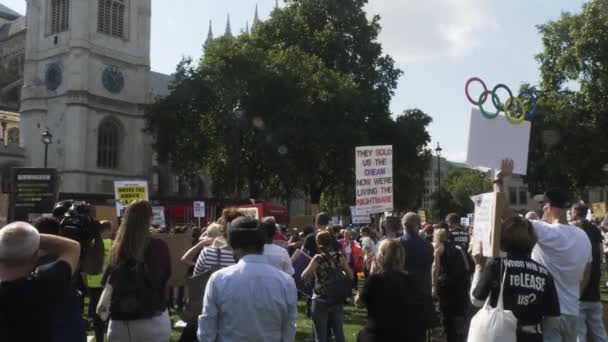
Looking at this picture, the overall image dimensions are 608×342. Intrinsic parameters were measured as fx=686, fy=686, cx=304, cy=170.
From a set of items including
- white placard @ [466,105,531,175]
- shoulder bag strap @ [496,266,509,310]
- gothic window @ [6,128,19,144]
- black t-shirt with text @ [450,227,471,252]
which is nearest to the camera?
shoulder bag strap @ [496,266,509,310]

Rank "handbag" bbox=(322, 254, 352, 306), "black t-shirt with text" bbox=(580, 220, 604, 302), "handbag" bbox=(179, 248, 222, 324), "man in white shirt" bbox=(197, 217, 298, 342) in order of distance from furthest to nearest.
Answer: "handbag" bbox=(322, 254, 352, 306), "black t-shirt with text" bbox=(580, 220, 604, 302), "handbag" bbox=(179, 248, 222, 324), "man in white shirt" bbox=(197, 217, 298, 342)

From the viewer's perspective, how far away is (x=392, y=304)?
5320mm

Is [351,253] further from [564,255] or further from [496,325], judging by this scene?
[496,325]

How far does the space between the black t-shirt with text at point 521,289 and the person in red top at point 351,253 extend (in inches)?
359

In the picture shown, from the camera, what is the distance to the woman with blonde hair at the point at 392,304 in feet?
17.4

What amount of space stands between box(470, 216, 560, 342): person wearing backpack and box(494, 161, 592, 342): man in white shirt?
1201mm

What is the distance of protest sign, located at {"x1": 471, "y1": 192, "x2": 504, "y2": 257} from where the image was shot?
4832 millimetres

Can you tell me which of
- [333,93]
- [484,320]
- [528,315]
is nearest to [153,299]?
[484,320]

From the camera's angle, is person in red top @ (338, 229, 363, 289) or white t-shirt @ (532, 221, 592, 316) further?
person in red top @ (338, 229, 363, 289)

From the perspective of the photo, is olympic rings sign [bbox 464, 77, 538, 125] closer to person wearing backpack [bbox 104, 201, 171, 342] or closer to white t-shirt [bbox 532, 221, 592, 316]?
white t-shirt [bbox 532, 221, 592, 316]

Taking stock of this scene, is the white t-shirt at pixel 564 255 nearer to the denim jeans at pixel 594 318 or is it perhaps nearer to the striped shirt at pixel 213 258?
the denim jeans at pixel 594 318

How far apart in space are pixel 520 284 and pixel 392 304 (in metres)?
1.04

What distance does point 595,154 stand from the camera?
38.1 meters

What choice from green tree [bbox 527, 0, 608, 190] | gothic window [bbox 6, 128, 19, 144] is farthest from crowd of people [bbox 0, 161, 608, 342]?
gothic window [bbox 6, 128, 19, 144]
